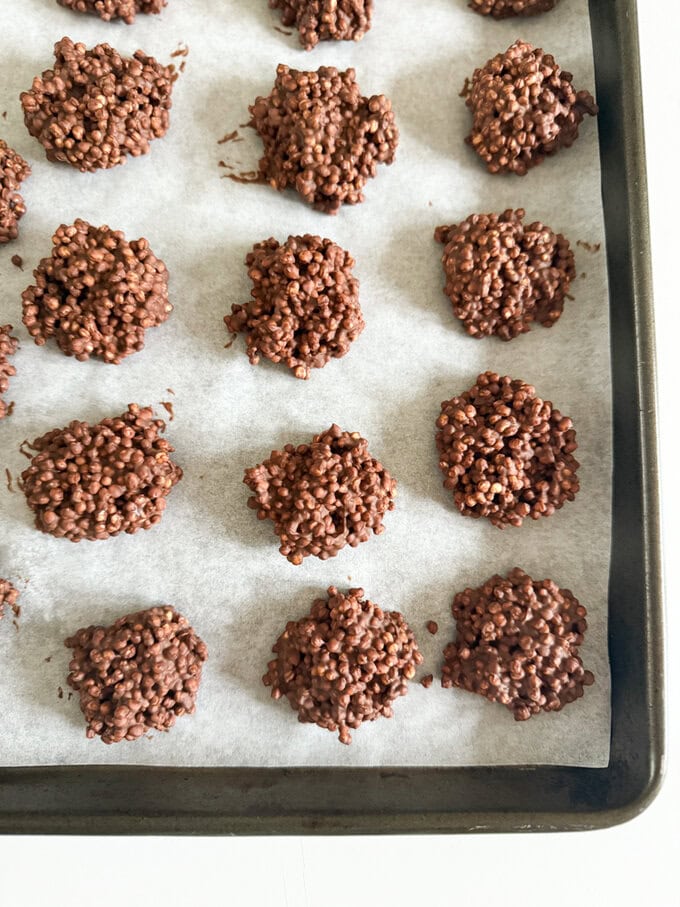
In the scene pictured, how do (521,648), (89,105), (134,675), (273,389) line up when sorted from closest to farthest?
(134,675)
(521,648)
(89,105)
(273,389)

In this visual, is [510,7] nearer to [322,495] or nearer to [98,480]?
[322,495]

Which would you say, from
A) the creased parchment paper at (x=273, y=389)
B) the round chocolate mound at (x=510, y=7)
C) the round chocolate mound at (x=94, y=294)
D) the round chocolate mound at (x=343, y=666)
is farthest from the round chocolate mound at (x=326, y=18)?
the round chocolate mound at (x=343, y=666)

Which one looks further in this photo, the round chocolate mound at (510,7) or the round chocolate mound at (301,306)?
the round chocolate mound at (510,7)

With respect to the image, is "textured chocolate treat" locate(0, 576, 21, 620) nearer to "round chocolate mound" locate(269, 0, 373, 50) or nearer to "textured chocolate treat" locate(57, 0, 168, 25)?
"textured chocolate treat" locate(57, 0, 168, 25)

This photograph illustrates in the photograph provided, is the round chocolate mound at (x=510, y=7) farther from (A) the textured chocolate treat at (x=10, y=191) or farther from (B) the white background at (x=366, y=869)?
(B) the white background at (x=366, y=869)

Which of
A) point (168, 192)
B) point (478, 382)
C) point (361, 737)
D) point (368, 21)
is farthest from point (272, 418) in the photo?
point (368, 21)

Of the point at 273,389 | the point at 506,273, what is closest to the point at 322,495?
the point at 273,389
